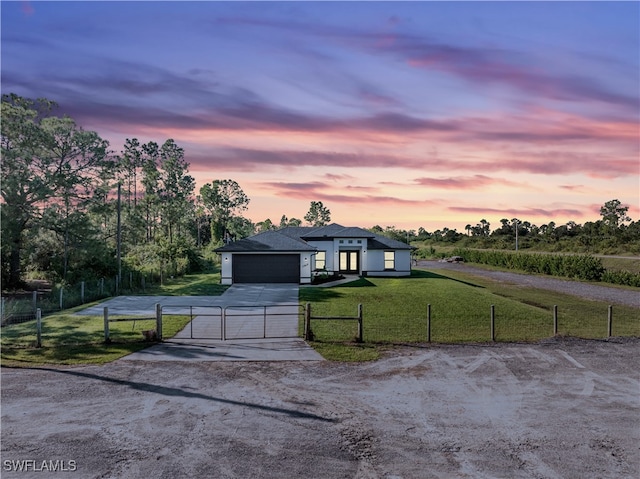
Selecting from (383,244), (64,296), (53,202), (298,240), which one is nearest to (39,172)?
(53,202)

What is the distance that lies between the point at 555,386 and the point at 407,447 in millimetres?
5782

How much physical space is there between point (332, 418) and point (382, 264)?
1338 inches

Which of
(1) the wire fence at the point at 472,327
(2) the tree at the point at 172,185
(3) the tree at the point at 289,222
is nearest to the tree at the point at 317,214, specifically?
(3) the tree at the point at 289,222

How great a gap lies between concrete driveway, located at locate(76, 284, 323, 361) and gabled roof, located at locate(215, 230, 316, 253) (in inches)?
212

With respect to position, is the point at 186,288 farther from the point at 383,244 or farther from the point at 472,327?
the point at 472,327

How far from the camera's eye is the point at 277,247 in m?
37.4

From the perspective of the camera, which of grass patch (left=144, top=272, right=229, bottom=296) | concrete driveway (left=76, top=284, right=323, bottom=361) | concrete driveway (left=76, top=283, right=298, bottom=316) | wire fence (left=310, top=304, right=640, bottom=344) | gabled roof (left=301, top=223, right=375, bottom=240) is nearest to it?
concrete driveway (left=76, top=284, right=323, bottom=361)

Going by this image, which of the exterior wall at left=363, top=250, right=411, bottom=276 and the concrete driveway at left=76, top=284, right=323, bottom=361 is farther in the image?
the exterior wall at left=363, top=250, right=411, bottom=276

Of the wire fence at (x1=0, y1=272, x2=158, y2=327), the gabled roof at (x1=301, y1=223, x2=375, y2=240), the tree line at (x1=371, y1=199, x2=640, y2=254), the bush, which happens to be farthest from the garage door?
the tree line at (x1=371, y1=199, x2=640, y2=254)

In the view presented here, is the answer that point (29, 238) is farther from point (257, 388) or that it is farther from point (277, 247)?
point (257, 388)

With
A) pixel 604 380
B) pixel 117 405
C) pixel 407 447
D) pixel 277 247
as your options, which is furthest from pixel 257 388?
pixel 277 247

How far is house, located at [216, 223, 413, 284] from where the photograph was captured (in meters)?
37.1

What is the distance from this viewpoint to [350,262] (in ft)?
144

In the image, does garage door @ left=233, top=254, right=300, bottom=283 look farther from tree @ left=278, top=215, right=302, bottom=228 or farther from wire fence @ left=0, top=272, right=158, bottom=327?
tree @ left=278, top=215, right=302, bottom=228
